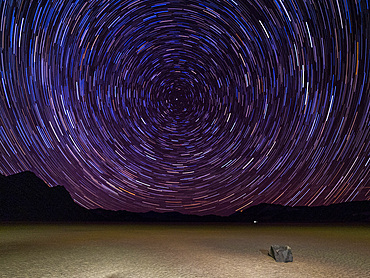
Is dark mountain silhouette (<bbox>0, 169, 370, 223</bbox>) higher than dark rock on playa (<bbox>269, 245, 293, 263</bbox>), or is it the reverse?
dark mountain silhouette (<bbox>0, 169, 370, 223</bbox>)

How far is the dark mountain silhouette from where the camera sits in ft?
267

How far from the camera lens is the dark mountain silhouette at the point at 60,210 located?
8141 cm

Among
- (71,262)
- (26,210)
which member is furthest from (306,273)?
(26,210)

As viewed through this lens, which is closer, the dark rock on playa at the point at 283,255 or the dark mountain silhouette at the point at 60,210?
the dark rock on playa at the point at 283,255

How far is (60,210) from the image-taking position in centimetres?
10012

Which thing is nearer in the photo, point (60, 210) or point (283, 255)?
point (283, 255)

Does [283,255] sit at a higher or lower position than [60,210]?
lower

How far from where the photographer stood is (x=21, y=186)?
99.4 m

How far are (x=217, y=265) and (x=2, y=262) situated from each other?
7340mm

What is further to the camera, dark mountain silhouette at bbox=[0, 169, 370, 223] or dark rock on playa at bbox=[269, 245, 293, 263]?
dark mountain silhouette at bbox=[0, 169, 370, 223]

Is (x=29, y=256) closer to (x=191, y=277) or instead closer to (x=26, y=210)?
(x=191, y=277)

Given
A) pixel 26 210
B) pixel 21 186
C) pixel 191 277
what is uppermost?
pixel 21 186

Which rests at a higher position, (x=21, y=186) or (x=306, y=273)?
(x=21, y=186)

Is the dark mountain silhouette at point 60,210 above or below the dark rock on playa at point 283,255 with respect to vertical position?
above
